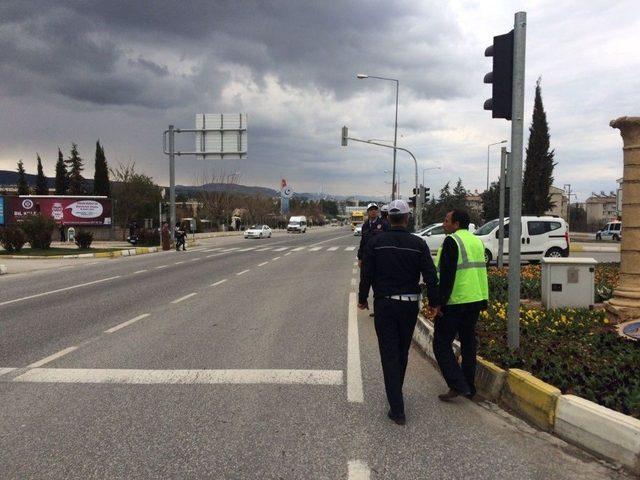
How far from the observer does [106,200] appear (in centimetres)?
4362

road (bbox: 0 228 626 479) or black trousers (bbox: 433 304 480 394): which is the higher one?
black trousers (bbox: 433 304 480 394)

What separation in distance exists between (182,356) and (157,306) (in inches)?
169

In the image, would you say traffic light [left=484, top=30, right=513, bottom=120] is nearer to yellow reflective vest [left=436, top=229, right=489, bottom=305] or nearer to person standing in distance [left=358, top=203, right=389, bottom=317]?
yellow reflective vest [left=436, top=229, right=489, bottom=305]

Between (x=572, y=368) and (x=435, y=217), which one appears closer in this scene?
(x=572, y=368)

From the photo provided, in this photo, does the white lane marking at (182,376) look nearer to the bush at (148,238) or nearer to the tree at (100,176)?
the bush at (148,238)

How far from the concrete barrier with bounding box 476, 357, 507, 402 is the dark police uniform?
111 cm

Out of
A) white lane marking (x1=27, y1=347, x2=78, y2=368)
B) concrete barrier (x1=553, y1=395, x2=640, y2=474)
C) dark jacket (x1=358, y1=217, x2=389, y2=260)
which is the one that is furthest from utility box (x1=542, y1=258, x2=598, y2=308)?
white lane marking (x1=27, y1=347, x2=78, y2=368)

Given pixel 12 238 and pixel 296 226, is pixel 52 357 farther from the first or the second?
pixel 296 226

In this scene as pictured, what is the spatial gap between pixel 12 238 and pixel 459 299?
27.5 metres

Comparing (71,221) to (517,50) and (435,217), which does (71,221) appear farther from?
(517,50)

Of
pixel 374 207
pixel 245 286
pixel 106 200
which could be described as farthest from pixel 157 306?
pixel 106 200

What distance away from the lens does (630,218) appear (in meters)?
7.74

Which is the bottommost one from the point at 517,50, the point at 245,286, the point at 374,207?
the point at 245,286

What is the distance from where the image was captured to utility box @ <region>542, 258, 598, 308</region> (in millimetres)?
8398
